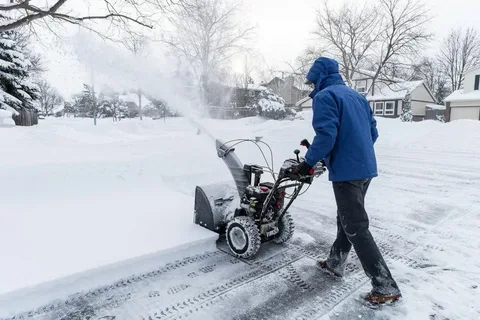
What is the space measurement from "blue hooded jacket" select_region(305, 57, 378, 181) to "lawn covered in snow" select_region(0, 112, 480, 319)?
1171 mm

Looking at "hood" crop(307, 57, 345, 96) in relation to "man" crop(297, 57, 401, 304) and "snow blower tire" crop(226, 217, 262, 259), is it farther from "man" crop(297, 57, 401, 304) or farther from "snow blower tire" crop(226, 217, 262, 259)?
"snow blower tire" crop(226, 217, 262, 259)

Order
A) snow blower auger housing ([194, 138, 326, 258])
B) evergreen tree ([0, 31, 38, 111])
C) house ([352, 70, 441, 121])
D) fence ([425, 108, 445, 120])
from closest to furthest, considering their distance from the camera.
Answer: snow blower auger housing ([194, 138, 326, 258]), evergreen tree ([0, 31, 38, 111]), fence ([425, 108, 445, 120]), house ([352, 70, 441, 121])

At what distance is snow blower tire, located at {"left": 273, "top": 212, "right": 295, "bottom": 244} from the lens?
3764mm

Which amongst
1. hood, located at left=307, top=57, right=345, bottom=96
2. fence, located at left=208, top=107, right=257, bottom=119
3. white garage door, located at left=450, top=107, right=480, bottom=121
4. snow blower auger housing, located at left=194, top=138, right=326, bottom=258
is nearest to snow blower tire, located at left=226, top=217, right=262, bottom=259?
snow blower auger housing, located at left=194, top=138, right=326, bottom=258

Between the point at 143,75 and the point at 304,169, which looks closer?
the point at 304,169

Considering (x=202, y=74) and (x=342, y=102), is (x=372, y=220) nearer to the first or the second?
(x=342, y=102)

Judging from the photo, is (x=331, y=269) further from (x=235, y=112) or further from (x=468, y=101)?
(x=468, y=101)

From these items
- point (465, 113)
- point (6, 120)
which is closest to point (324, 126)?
point (6, 120)

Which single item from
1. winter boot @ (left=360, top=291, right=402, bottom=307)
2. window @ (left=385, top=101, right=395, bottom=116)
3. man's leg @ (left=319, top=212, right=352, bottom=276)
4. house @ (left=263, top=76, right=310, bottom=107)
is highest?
house @ (left=263, top=76, right=310, bottom=107)

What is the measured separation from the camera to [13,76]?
1859 cm

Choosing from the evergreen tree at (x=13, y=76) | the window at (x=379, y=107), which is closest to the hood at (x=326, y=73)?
the evergreen tree at (x=13, y=76)

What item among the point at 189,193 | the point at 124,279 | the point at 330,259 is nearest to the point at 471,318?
A: the point at 330,259

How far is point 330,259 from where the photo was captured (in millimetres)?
3201

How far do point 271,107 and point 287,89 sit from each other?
2325 cm
